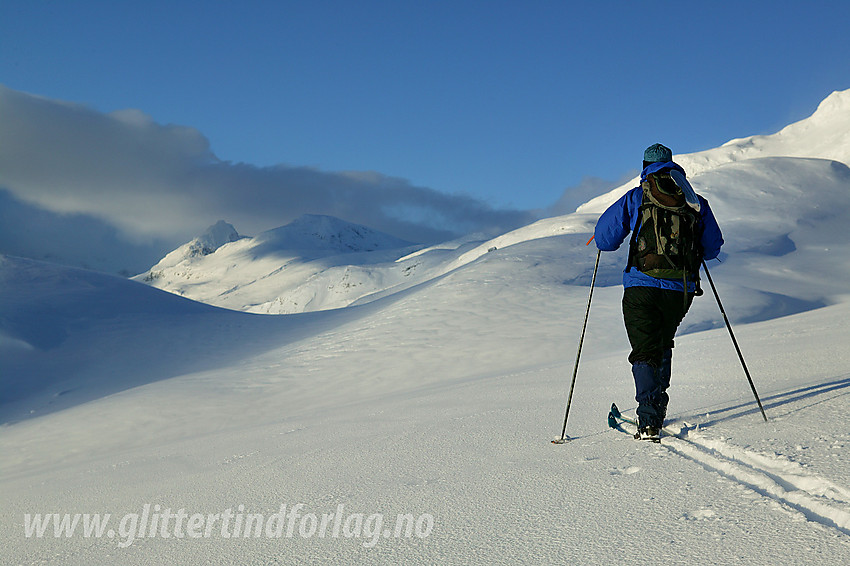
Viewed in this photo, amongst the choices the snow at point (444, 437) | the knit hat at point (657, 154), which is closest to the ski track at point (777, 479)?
the snow at point (444, 437)

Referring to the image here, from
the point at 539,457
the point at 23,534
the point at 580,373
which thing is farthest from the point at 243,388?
the point at 539,457

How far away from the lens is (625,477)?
3.13 metres

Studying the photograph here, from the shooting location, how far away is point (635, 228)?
421cm

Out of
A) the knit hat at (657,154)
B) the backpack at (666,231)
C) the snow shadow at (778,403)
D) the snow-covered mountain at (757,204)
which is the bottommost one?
the snow shadow at (778,403)

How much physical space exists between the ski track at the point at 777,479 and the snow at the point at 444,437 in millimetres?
13

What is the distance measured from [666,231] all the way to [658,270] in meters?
0.28

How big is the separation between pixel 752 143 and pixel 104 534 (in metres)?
151

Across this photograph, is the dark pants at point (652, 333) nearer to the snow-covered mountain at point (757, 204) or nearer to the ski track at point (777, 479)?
the ski track at point (777, 479)

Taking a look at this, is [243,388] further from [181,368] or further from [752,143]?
[752,143]

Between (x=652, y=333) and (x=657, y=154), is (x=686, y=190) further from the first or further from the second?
(x=652, y=333)

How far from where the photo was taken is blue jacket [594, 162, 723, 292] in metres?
4.17

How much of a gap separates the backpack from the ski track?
3.84 feet

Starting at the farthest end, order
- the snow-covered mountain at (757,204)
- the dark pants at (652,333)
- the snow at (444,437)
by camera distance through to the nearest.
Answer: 1. the snow-covered mountain at (757,204)
2. the dark pants at (652,333)
3. the snow at (444,437)

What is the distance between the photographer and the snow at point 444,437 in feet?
8.37
